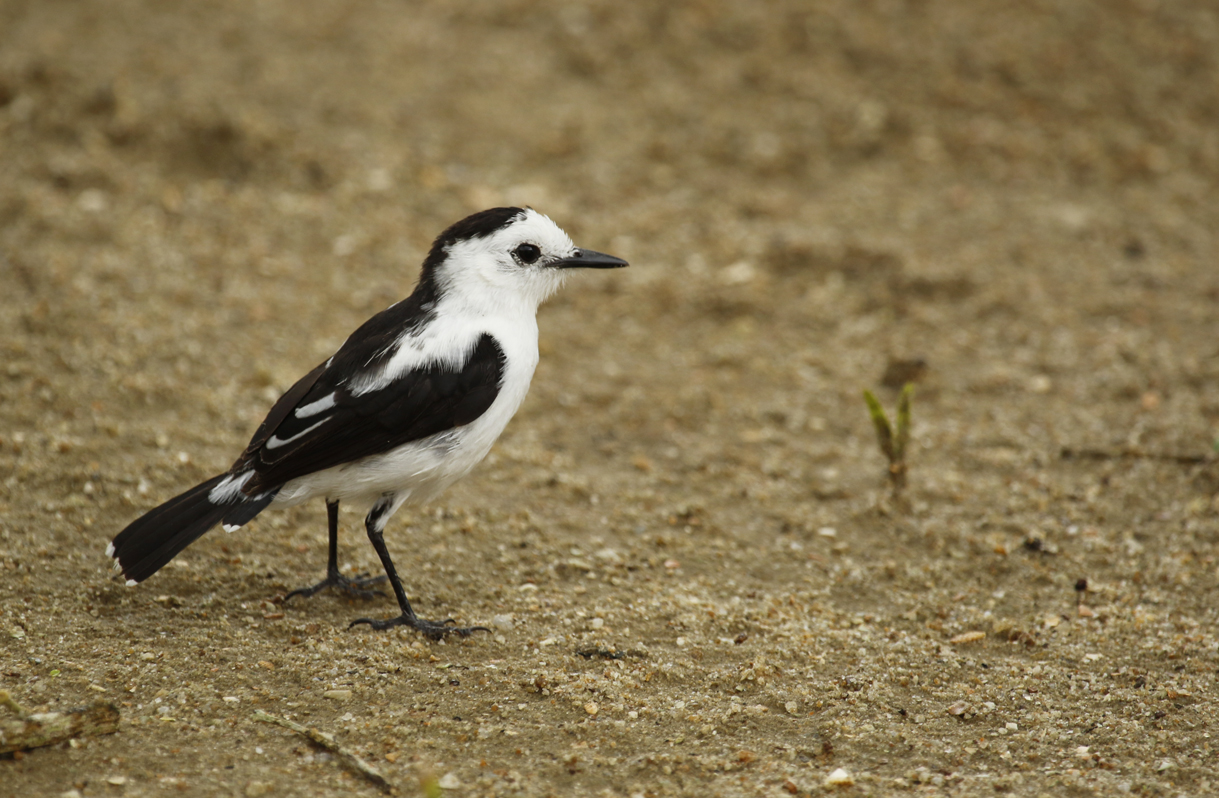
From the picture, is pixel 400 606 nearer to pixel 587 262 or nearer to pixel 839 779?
pixel 587 262

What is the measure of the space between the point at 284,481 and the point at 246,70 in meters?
5.30

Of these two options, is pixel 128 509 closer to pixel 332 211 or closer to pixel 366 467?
pixel 366 467

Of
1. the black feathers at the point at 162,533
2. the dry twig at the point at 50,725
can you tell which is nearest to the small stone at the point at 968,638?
the black feathers at the point at 162,533

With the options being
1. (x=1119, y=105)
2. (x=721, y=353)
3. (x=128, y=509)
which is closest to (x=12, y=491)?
(x=128, y=509)

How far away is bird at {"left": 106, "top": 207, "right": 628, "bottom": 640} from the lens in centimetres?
413

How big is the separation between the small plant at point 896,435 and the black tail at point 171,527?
2612 millimetres

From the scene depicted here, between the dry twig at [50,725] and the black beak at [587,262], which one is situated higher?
the black beak at [587,262]

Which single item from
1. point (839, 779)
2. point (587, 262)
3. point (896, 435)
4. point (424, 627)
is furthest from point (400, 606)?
Result: point (896, 435)

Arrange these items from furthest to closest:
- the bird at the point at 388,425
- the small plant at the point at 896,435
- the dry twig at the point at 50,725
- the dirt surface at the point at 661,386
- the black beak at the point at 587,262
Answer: the small plant at the point at 896,435 < the black beak at the point at 587,262 < the bird at the point at 388,425 < the dirt surface at the point at 661,386 < the dry twig at the point at 50,725

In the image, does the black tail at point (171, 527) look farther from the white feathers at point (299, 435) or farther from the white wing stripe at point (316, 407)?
the white wing stripe at point (316, 407)

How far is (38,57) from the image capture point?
8188mm

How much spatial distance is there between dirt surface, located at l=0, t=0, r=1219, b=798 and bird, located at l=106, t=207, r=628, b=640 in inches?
14.0

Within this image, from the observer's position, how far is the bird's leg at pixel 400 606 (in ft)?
14.0

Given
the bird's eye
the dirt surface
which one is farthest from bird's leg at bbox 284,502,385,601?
the bird's eye
